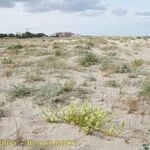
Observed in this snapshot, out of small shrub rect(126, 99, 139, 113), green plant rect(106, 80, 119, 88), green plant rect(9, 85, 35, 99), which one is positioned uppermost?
green plant rect(9, 85, 35, 99)

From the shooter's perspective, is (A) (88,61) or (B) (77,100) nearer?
(B) (77,100)

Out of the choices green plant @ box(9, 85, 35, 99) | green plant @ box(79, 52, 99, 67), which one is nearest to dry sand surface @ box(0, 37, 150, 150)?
green plant @ box(9, 85, 35, 99)

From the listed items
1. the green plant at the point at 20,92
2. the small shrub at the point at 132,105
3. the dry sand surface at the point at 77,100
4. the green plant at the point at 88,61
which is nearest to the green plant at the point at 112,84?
the dry sand surface at the point at 77,100

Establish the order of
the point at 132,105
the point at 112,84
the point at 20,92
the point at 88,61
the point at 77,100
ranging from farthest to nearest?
the point at 88,61, the point at 112,84, the point at 20,92, the point at 77,100, the point at 132,105

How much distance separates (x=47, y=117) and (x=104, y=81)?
13.8 feet

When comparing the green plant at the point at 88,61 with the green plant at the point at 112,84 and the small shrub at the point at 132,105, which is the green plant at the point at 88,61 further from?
the small shrub at the point at 132,105

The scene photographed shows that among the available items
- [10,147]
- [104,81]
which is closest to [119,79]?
[104,81]

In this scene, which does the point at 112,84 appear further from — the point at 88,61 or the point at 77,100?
the point at 88,61

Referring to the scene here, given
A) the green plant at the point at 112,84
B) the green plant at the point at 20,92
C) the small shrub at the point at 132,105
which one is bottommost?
the small shrub at the point at 132,105

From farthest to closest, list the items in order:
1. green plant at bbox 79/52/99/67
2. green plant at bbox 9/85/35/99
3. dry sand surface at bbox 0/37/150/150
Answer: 1. green plant at bbox 79/52/99/67
2. green plant at bbox 9/85/35/99
3. dry sand surface at bbox 0/37/150/150

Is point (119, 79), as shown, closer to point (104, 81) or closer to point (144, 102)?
point (104, 81)

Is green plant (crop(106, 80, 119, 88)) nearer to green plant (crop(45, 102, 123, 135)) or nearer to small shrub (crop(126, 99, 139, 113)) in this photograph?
small shrub (crop(126, 99, 139, 113))

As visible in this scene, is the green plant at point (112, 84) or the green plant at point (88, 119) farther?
the green plant at point (112, 84)

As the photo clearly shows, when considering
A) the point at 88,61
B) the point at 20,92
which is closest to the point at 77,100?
the point at 20,92
